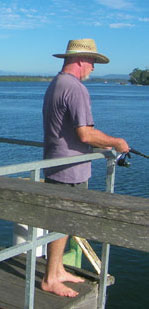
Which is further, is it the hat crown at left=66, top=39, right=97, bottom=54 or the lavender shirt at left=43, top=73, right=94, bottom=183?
the hat crown at left=66, top=39, right=97, bottom=54

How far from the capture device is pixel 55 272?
125 inches

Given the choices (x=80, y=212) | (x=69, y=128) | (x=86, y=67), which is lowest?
(x=80, y=212)

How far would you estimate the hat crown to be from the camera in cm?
316

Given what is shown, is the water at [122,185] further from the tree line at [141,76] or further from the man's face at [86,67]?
the tree line at [141,76]

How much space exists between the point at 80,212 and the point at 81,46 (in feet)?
6.09

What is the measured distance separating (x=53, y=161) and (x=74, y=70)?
92cm

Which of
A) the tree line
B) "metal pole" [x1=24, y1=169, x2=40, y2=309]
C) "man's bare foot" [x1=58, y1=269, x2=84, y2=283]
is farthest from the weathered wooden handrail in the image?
the tree line

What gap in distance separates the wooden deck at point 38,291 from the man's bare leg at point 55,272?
0.04 metres

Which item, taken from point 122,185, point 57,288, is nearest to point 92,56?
point 57,288

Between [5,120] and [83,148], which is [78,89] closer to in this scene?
[83,148]

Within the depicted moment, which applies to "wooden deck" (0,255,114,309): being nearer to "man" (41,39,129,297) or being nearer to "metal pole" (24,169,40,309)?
"man" (41,39,129,297)

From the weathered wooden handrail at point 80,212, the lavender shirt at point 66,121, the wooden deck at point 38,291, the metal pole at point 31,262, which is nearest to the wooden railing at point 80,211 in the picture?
the weathered wooden handrail at point 80,212

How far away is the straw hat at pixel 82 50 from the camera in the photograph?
311 cm

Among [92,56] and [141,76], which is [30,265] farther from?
[141,76]
